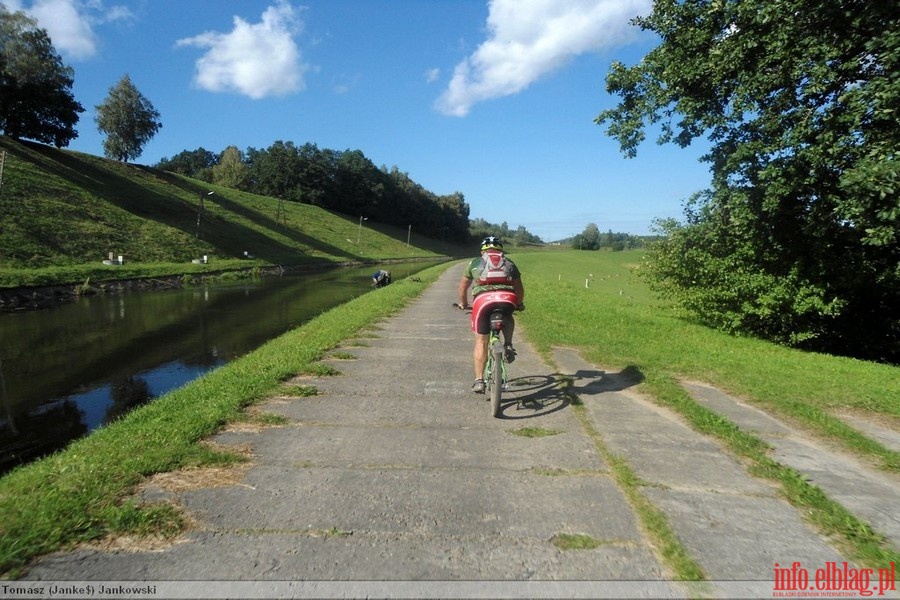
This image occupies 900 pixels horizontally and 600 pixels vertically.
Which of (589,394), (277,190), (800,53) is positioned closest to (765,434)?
(589,394)

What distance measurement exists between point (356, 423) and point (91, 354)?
888 centimetres

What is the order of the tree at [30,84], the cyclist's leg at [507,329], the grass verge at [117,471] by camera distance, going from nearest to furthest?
the grass verge at [117,471], the cyclist's leg at [507,329], the tree at [30,84]

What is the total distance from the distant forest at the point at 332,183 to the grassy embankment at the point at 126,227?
84.0 ft

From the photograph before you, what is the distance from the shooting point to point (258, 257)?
46.2m

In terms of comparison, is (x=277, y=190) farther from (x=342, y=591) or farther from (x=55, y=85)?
(x=342, y=591)

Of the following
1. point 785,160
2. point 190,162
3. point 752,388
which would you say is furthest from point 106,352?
point 190,162

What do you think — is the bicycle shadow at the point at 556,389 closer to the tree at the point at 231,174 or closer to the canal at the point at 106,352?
the canal at the point at 106,352

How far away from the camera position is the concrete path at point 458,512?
2580 millimetres

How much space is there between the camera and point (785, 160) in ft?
29.2

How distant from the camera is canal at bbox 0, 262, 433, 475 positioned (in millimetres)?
6761

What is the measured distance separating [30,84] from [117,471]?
2508 inches

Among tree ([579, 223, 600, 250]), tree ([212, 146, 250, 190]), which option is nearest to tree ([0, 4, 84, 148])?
tree ([212, 146, 250, 190])

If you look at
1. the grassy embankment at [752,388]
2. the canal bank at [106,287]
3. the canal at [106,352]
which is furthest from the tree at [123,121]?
the grassy embankment at [752,388]

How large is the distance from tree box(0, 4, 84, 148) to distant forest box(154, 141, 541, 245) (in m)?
41.3
